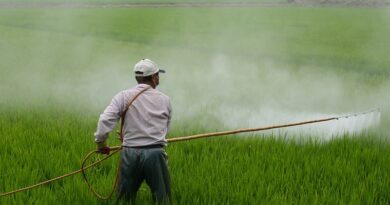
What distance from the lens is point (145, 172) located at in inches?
133

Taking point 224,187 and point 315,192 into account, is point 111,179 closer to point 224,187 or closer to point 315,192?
point 224,187

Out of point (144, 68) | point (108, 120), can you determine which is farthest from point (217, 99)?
point (108, 120)

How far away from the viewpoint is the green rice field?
3895mm

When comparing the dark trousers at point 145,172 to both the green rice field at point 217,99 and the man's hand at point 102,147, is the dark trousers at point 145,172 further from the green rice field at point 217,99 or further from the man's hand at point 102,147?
the green rice field at point 217,99

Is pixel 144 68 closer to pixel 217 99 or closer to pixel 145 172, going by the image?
pixel 145 172

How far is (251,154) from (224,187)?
3.09 ft

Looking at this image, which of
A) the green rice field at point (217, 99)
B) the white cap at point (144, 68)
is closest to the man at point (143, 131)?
the white cap at point (144, 68)

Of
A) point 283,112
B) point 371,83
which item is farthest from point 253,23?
point 283,112

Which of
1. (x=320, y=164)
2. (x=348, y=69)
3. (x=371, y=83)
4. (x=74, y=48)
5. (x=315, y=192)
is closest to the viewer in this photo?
(x=315, y=192)

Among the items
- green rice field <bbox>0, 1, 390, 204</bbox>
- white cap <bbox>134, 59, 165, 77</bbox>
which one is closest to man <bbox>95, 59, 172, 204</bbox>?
white cap <bbox>134, 59, 165, 77</bbox>

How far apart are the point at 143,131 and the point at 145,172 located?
249mm

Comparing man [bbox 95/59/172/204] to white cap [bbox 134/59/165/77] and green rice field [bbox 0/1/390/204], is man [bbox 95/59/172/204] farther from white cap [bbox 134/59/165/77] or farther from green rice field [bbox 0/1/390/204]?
green rice field [bbox 0/1/390/204]

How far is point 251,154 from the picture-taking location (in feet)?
A: 15.5

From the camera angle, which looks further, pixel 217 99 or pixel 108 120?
pixel 217 99
